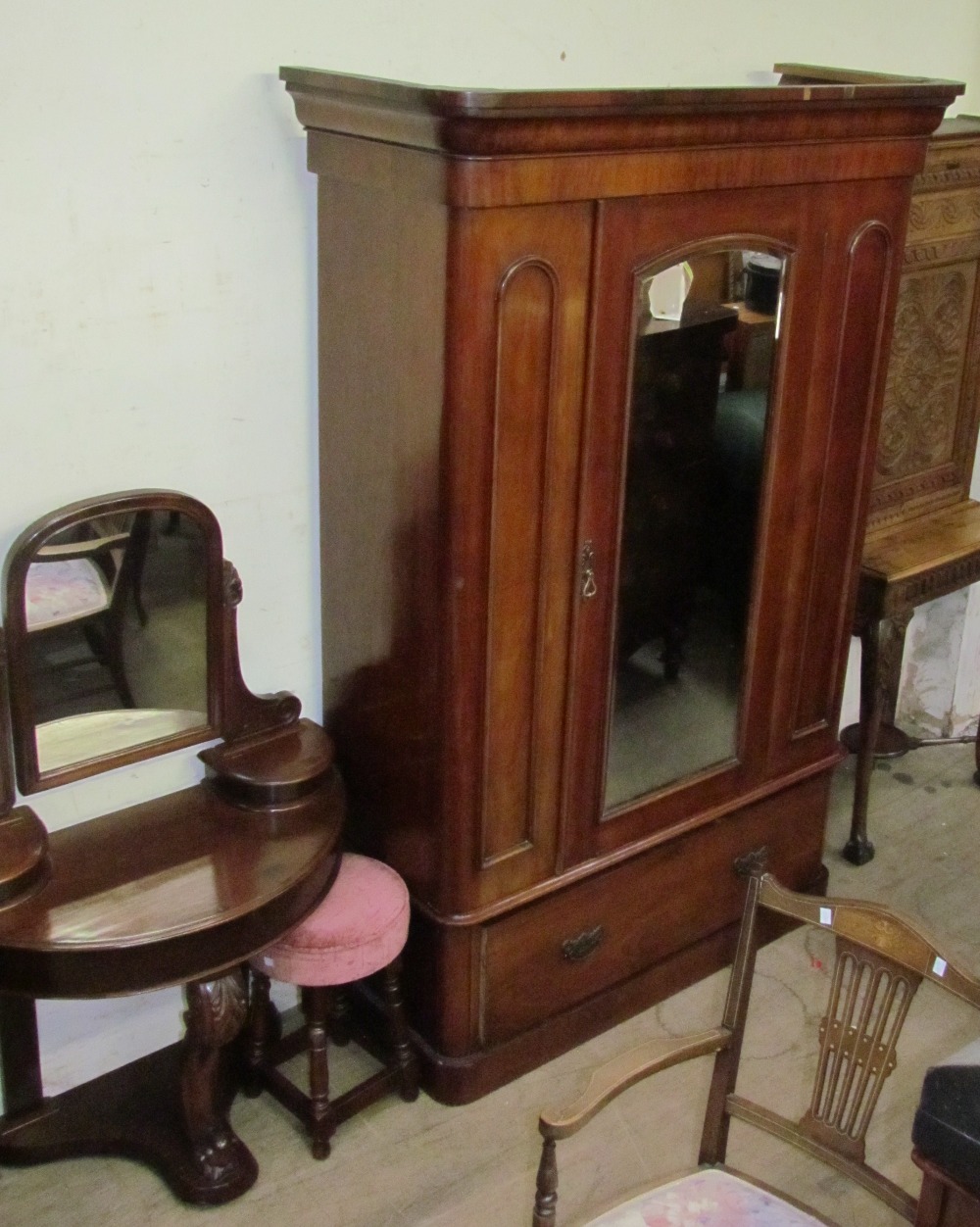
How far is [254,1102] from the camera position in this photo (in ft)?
7.68

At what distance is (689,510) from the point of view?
7.41 ft

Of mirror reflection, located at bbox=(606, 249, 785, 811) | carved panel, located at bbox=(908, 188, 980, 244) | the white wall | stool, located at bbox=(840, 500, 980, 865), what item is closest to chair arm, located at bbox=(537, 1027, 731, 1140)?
mirror reflection, located at bbox=(606, 249, 785, 811)

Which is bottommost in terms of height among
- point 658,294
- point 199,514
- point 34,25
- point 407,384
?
point 199,514

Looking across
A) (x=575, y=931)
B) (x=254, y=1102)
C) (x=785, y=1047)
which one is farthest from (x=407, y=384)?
(x=785, y=1047)

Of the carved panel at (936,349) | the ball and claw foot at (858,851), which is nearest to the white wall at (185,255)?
the carved panel at (936,349)

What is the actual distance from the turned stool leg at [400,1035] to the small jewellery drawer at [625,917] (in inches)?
5.3

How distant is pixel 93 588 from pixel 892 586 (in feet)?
5.45

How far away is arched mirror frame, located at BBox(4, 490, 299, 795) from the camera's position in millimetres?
1870

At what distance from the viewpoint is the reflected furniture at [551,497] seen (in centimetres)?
187

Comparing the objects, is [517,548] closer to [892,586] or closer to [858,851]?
[892,586]

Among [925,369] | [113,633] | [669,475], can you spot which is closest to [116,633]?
[113,633]

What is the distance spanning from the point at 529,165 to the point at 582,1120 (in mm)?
1208

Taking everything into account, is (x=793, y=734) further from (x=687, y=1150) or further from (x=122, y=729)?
(x=122, y=729)

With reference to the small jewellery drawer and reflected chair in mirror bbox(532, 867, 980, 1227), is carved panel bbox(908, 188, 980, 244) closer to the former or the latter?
the small jewellery drawer
